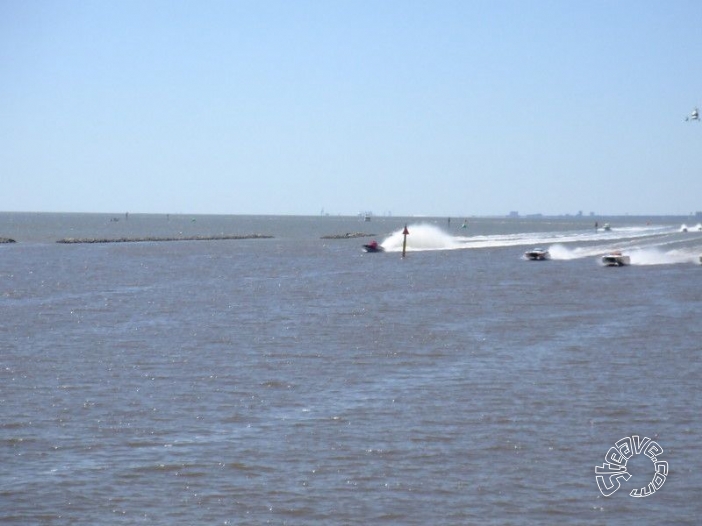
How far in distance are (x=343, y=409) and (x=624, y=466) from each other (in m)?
7.14

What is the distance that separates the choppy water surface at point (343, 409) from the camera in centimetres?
1719

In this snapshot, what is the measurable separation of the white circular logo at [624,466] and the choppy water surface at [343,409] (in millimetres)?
194

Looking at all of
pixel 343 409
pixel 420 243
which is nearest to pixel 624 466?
pixel 343 409

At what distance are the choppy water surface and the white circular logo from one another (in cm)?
19

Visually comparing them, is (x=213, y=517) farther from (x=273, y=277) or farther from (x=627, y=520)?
(x=273, y=277)

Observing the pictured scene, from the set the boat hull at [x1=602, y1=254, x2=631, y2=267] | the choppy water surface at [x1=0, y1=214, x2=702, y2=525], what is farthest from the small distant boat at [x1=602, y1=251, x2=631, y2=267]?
the choppy water surface at [x1=0, y1=214, x2=702, y2=525]

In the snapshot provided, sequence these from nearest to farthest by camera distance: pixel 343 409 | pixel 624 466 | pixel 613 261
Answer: pixel 624 466 → pixel 343 409 → pixel 613 261

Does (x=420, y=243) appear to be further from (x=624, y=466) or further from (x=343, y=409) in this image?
(x=624, y=466)

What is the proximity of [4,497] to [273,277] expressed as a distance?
57.8 meters

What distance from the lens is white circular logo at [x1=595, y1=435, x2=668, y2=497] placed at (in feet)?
58.7

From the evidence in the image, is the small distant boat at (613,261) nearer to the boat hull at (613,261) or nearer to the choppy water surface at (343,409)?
the boat hull at (613,261)

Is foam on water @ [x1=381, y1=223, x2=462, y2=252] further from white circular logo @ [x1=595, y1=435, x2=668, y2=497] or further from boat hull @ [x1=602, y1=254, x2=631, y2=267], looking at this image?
white circular logo @ [x1=595, y1=435, x2=668, y2=497]

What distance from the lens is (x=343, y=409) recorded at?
949 inches

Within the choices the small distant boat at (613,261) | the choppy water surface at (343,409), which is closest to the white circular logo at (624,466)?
the choppy water surface at (343,409)
